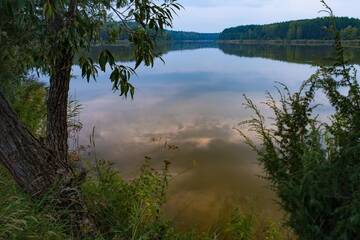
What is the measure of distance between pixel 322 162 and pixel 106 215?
2343 millimetres

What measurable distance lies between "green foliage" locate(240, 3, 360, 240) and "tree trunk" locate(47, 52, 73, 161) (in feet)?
6.85

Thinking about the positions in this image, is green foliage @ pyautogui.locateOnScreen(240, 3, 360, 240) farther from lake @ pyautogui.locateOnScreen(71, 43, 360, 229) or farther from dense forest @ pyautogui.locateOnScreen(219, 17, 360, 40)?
dense forest @ pyautogui.locateOnScreen(219, 17, 360, 40)

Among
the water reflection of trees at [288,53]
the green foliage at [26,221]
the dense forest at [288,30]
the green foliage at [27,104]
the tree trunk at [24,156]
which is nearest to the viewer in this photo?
the green foliage at [26,221]

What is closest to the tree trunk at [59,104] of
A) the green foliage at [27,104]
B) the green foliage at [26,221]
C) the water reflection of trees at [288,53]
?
the water reflection of trees at [288,53]

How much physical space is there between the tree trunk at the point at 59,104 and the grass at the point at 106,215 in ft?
1.87

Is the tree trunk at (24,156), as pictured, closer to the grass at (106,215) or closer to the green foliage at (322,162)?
the grass at (106,215)

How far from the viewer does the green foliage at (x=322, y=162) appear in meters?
3.08

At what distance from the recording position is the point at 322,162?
3295 mm

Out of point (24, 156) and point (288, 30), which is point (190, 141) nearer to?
point (24, 156)

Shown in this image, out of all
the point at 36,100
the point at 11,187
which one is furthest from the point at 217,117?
the point at 11,187

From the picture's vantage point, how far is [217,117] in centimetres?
1580

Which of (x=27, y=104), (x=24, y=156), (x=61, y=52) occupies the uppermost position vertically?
(x=61, y=52)

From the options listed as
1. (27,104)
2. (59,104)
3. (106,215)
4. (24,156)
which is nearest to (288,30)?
(27,104)

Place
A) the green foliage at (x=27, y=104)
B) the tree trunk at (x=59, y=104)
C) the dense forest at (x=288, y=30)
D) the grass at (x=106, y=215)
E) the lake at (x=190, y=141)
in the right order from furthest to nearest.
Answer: the dense forest at (x=288, y=30) → the green foliage at (x=27, y=104) → the lake at (x=190, y=141) → the tree trunk at (x=59, y=104) → the grass at (x=106, y=215)
